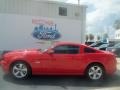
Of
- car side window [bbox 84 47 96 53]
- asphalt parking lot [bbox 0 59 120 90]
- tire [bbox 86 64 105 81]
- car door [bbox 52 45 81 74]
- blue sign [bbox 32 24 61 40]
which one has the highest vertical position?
blue sign [bbox 32 24 61 40]

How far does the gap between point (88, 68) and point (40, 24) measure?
12.0 m

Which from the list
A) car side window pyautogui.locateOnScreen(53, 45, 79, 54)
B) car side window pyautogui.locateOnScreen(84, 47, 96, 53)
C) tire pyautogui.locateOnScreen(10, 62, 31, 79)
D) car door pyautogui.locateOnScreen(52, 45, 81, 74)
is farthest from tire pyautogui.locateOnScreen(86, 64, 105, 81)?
tire pyautogui.locateOnScreen(10, 62, 31, 79)

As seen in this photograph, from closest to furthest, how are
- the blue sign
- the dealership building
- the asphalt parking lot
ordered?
the asphalt parking lot
the dealership building
the blue sign

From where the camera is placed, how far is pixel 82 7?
23938mm

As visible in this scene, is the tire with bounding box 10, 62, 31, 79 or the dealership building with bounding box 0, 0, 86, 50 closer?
the tire with bounding box 10, 62, 31, 79

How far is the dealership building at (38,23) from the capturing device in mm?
20984

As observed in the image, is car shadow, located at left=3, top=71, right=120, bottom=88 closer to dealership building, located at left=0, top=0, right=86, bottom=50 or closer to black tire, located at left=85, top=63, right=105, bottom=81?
black tire, located at left=85, top=63, right=105, bottom=81

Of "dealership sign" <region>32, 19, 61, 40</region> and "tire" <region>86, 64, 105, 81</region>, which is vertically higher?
"dealership sign" <region>32, 19, 61, 40</region>

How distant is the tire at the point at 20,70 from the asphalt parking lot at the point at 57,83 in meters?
0.22

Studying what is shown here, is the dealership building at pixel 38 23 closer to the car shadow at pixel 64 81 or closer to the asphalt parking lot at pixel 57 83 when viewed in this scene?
the asphalt parking lot at pixel 57 83

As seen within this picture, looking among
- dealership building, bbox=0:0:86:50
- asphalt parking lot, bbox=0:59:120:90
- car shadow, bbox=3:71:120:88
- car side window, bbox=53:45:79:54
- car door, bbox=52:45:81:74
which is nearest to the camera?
asphalt parking lot, bbox=0:59:120:90

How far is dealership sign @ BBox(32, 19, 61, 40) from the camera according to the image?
72.8ft

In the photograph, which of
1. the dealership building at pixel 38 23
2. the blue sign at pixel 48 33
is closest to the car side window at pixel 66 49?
the dealership building at pixel 38 23

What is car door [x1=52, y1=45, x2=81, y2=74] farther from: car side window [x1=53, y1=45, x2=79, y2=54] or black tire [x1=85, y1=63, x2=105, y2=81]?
black tire [x1=85, y1=63, x2=105, y2=81]
